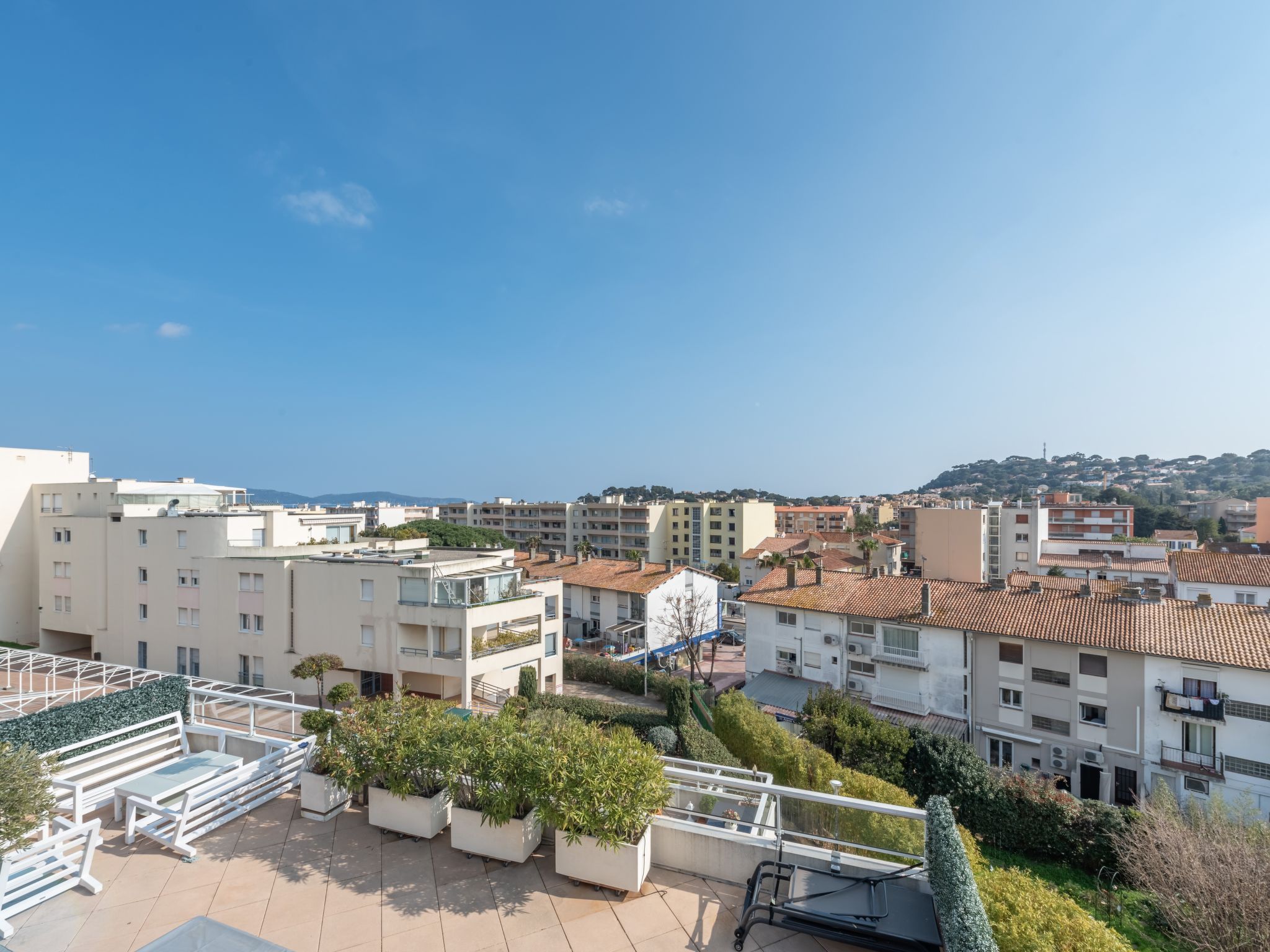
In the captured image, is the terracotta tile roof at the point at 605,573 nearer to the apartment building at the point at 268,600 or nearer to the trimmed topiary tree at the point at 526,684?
the apartment building at the point at 268,600

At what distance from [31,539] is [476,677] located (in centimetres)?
3065

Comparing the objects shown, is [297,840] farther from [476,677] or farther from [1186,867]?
[476,677]

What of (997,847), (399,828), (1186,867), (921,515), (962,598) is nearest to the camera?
(399,828)

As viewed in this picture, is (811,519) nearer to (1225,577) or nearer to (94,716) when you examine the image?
A: (1225,577)

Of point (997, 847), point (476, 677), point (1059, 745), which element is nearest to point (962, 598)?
point (1059, 745)

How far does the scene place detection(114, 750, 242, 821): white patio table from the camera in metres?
7.17

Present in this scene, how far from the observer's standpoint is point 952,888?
4578 mm

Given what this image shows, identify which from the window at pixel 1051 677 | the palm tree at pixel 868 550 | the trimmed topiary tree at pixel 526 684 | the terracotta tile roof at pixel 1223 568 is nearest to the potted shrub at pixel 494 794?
the trimmed topiary tree at pixel 526 684

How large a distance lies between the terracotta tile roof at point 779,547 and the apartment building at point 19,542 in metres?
57.1

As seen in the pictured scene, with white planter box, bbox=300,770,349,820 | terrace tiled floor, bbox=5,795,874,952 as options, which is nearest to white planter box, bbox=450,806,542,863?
terrace tiled floor, bbox=5,795,874,952

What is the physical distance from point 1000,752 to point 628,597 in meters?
24.5

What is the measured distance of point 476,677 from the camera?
24391 mm

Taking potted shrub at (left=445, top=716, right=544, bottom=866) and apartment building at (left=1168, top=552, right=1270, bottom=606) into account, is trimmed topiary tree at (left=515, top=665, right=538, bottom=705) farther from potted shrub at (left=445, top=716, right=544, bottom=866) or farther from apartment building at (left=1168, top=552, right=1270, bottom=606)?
apartment building at (left=1168, top=552, right=1270, bottom=606)

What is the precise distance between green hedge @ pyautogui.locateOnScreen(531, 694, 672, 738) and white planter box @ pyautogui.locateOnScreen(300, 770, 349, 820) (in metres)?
15.0
